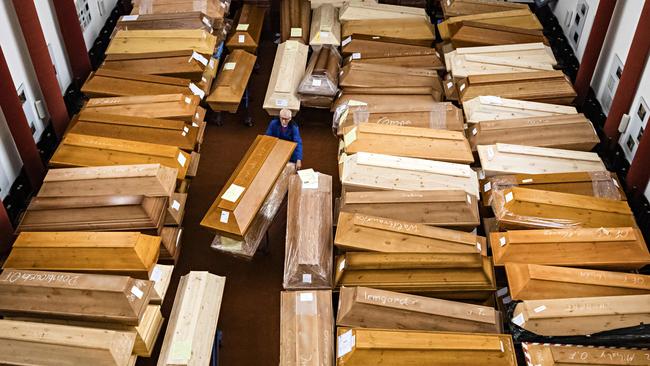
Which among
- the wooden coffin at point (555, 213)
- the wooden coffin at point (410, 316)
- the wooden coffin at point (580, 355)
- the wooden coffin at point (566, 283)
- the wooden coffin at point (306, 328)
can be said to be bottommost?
the wooden coffin at point (306, 328)

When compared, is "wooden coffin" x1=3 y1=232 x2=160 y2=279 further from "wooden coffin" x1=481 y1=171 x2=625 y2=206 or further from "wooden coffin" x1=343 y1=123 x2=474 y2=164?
"wooden coffin" x1=481 y1=171 x2=625 y2=206

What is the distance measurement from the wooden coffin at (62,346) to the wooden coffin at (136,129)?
8.97 feet

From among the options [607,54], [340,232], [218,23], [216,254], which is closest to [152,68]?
[218,23]

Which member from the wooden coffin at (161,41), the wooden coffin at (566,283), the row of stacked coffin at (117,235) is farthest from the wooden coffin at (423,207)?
the wooden coffin at (161,41)

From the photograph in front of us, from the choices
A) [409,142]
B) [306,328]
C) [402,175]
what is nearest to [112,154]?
[306,328]

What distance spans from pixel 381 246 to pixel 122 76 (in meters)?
4.44

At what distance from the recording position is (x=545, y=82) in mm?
8445

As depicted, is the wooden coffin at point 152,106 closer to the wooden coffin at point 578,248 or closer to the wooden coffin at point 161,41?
the wooden coffin at point 161,41

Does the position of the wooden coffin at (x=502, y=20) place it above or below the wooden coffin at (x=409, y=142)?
above

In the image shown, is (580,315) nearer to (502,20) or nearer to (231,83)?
(231,83)

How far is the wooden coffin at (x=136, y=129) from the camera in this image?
24.5 feet

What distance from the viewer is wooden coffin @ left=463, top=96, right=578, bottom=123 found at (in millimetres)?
7941

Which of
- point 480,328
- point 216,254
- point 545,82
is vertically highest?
point 545,82

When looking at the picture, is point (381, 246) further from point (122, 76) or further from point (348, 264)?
point (122, 76)
